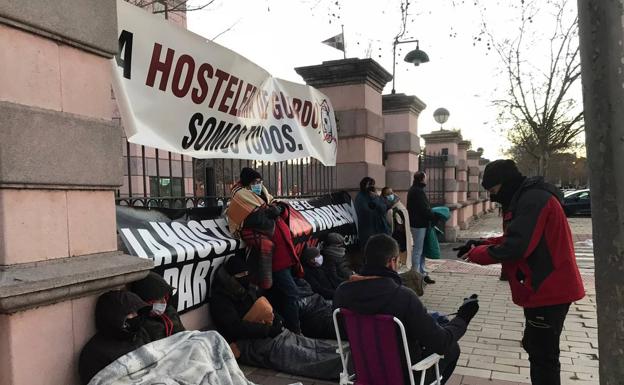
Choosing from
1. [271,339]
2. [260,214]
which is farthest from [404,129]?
[271,339]

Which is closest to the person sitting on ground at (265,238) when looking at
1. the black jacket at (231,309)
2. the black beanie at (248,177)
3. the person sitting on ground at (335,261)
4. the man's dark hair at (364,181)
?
the black beanie at (248,177)

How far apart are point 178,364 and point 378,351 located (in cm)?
117

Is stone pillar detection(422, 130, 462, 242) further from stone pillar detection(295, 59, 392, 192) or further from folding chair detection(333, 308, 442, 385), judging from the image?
folding chair detection(333, 308, 442, 385)

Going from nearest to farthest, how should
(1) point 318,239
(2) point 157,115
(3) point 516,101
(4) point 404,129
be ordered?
(2) point 157,115
(1) point 318,239
(4) point 404,129
(3) point 516,101

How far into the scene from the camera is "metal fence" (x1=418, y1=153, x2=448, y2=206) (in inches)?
577

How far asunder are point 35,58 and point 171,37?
1766 millimetres

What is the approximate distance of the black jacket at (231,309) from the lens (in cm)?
415

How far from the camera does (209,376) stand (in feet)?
9.36

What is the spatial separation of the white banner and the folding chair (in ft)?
7.46

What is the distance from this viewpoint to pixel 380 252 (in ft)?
9.49

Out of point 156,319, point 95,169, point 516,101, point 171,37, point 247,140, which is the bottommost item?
point 156,319

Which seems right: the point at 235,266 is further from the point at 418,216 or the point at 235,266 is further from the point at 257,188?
the point at 418,216

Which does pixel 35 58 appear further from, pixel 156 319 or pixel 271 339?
pixel 271 339

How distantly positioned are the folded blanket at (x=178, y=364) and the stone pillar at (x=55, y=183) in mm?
339
